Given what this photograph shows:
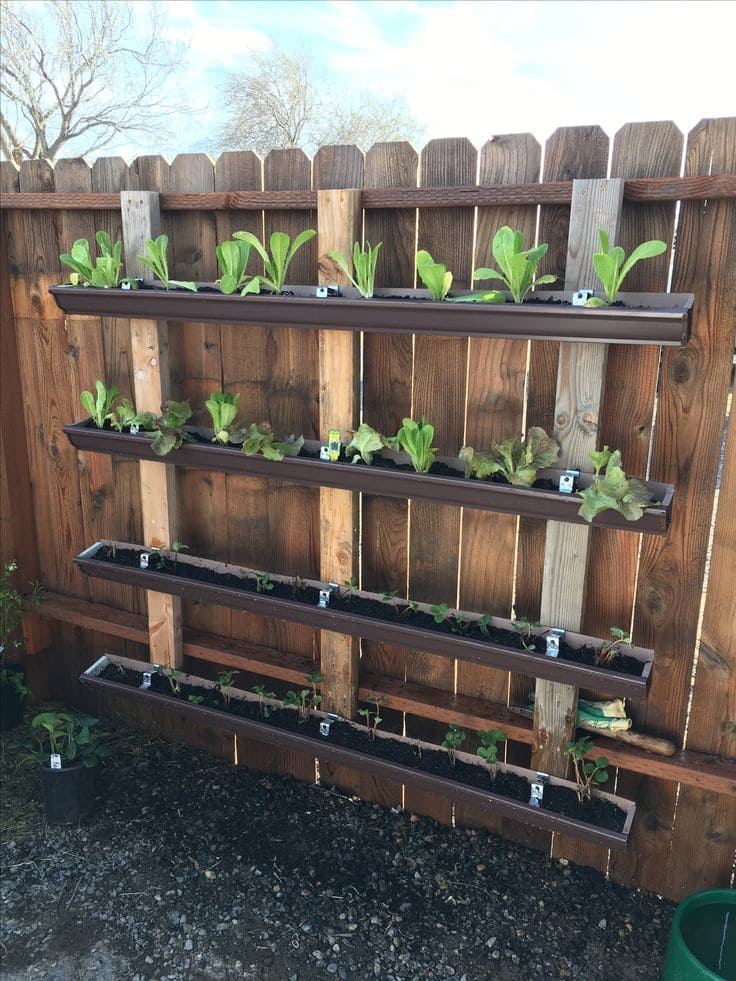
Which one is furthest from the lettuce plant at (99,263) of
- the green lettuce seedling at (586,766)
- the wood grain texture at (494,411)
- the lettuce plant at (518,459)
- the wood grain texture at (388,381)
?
the green lettuce seedling at (586,766)

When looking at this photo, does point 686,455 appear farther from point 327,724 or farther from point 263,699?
point 263,699

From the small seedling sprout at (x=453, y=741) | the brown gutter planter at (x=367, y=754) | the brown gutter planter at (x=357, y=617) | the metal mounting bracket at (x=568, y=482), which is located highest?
the metal mounting bracket at (x=568, y=482)

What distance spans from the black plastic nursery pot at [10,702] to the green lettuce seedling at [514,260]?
2357 mm

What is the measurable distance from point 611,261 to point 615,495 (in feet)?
1.62

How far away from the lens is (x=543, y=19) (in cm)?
1088

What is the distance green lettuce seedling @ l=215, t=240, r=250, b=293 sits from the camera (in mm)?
1926

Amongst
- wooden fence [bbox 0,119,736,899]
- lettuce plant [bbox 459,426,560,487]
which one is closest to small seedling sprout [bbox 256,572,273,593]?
wooden fence [bbox 0,119,736,899]

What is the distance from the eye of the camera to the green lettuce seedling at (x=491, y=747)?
81.8 inches

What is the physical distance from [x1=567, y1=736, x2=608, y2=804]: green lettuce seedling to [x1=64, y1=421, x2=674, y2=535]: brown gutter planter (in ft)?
2.29

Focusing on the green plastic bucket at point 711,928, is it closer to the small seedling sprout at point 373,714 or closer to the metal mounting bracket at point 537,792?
the metal mounting bracket at point 537,792

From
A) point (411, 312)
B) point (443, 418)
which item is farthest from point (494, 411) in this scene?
point (411, 312)

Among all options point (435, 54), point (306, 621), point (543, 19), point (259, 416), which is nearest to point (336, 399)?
point (259, 416)

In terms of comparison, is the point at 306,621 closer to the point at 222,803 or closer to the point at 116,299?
the point at 222,803

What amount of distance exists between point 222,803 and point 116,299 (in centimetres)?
170
